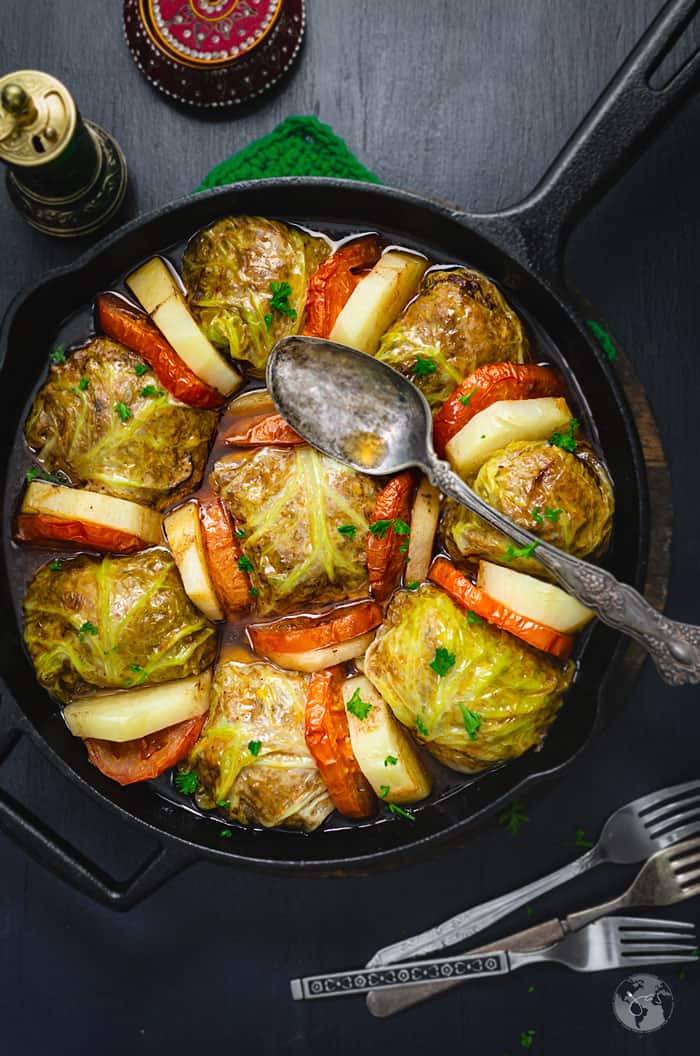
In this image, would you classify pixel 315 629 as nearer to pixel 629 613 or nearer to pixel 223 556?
pixel 223 556

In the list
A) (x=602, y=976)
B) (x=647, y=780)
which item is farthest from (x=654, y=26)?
(x=602, y=976)

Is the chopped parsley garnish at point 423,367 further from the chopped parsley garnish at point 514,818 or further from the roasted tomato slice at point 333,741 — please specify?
the chopped parsley garnish at point 514,818

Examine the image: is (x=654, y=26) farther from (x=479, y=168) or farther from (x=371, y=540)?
(x=371, y=540)

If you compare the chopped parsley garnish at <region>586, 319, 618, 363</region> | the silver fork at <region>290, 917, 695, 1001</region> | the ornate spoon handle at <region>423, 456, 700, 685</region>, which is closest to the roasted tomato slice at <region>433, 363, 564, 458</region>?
the chopped parsley garnish at <region>586, 319, 618, 363</region>

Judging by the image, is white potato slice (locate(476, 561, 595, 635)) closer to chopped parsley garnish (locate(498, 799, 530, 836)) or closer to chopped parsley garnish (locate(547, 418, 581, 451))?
chopped parsley garnish (locate(547, 418, 581, 451))

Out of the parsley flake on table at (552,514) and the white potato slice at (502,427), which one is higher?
the white potato slice at (502,427)

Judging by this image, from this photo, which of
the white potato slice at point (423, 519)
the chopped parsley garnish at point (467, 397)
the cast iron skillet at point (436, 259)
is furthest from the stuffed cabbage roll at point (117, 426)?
the chopped parsley garnish at point (467, 397)

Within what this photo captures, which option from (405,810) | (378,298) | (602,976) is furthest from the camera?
(602,976)
